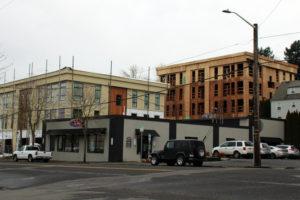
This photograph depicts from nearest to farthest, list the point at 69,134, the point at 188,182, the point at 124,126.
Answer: the point at 188,182 → the point at 124,126 → the point at 69,134

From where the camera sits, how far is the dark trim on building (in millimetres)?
37719

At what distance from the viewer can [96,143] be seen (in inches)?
1581

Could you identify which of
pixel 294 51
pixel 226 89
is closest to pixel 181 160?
pixel 226 89

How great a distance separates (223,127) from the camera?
155ft

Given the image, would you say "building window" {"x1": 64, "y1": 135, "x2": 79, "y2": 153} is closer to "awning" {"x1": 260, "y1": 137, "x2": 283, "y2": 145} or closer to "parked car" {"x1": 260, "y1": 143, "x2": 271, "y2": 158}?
"parked car" {"x1": 260, "y1": 143, "x2": 271, "y2": 158}

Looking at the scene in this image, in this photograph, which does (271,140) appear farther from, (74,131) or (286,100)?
(74,131)

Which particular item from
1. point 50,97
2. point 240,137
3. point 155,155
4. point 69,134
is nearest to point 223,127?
point 240,137

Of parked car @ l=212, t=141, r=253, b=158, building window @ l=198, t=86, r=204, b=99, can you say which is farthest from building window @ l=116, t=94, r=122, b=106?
building window @ l=198, t=86, r=204, b=99

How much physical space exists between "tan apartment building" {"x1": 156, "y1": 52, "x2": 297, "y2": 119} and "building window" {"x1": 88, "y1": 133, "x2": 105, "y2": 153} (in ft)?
106

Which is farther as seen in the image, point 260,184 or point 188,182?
point 188,182

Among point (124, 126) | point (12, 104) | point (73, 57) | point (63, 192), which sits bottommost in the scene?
point (63, 192)

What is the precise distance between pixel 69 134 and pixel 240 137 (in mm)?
20195

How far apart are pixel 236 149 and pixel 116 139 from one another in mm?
11351

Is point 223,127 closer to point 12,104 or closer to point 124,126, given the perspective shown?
point 124,126
